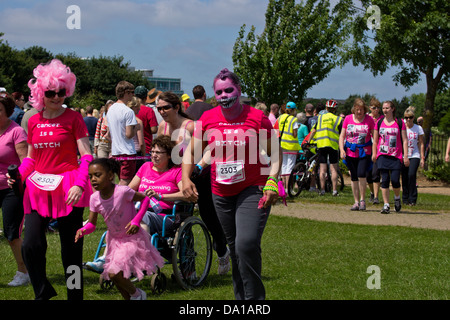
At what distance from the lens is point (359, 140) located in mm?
11766

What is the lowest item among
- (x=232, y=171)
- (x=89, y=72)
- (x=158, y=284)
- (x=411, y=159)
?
(x=158, y=284)

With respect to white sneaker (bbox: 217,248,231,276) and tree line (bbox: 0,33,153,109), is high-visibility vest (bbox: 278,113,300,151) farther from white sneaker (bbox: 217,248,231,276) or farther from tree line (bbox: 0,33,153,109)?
tree line (bbox: 0,33,153,109)

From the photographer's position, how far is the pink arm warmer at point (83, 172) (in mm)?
4777

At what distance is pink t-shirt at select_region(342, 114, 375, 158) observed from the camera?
38.6 ft

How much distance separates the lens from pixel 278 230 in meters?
9.80

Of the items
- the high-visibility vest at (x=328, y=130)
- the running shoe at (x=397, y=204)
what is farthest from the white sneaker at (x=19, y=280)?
the high-visibility vest at (x=328, y=130)

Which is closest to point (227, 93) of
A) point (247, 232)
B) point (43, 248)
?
point (247, 232)

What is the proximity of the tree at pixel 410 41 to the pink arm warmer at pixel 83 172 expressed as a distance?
15822 mm

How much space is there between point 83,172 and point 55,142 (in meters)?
0.34

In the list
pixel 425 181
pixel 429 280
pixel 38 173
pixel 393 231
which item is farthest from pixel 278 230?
pixel 425 181

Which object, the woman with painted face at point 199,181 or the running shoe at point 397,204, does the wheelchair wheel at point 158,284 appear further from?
the running shoe at point 397,204

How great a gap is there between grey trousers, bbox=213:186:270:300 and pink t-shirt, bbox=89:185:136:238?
2.87ft

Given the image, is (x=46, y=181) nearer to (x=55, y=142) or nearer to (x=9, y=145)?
(x=55, y=142)

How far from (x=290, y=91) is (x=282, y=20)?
3868 millimetres
